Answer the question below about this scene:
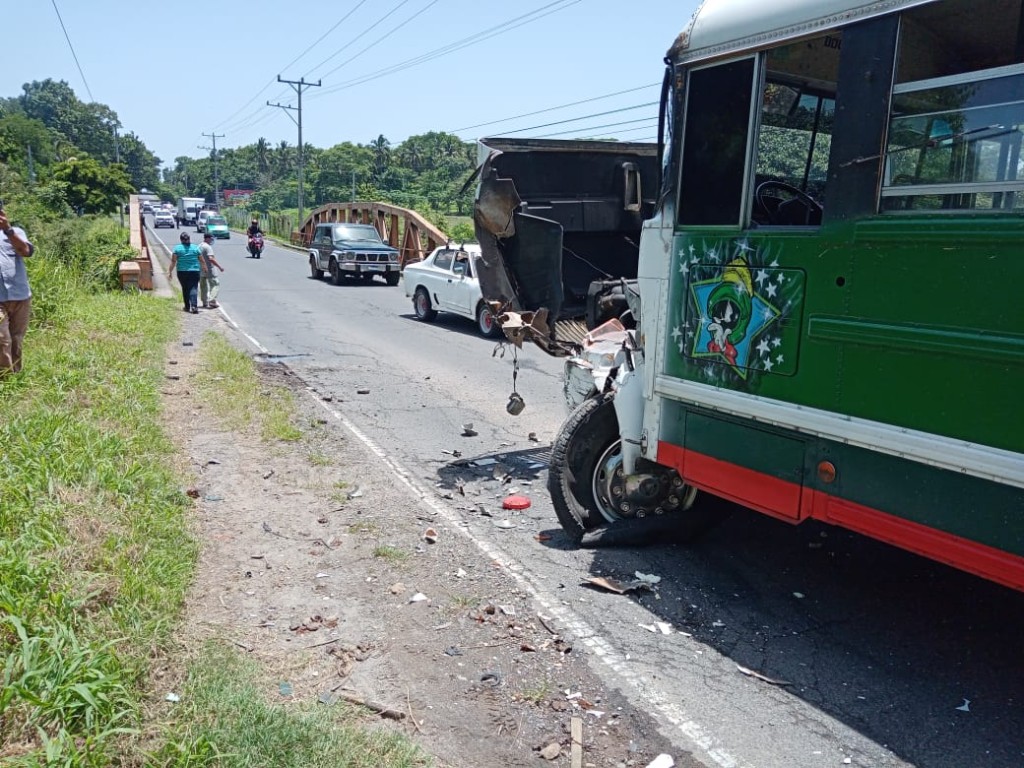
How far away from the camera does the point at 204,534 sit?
5.37 m

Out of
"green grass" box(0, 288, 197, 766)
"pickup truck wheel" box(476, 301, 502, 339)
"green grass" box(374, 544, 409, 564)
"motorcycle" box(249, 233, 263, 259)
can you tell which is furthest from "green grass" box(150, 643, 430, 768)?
"motorcycle" box(249, 233, 263, 259)

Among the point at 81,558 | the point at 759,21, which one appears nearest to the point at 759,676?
the point at 759,21

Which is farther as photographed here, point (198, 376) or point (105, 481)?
point (198, 376)

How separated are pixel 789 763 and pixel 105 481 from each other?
14.3 feet

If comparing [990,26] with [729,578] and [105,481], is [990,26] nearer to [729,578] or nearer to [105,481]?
[729,578]

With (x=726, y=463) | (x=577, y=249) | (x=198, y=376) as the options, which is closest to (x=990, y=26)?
(x=726, y=463)

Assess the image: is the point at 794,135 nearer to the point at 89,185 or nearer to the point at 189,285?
the point at 189,285

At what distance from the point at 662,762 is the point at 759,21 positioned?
3.42m

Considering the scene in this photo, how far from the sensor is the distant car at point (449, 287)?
15.9 metres

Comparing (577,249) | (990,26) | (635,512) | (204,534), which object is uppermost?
(990,26)

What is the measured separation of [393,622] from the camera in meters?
4.27

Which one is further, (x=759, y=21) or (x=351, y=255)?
(x=351, y=255)

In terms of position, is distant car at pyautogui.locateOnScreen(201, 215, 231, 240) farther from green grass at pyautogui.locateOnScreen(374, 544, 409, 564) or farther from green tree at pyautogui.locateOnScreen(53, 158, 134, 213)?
green grass at pyautogui.locateOnScreen(374, 544, 409, 564)

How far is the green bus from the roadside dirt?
4.19 ft
